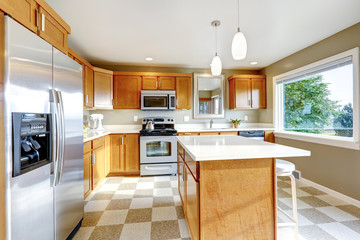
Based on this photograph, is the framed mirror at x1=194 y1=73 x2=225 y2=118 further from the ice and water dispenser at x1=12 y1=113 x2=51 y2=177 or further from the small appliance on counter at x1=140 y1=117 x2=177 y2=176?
the ice and water dispenser at x1=12 y1=113 x2=51 y2=177

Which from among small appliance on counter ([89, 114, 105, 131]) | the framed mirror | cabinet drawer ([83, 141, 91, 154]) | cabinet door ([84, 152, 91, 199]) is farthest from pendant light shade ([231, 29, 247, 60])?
small appliance on counter ([89, 114, 105, 131])

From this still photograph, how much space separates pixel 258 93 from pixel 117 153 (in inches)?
134

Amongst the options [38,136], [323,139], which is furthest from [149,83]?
[323,139]

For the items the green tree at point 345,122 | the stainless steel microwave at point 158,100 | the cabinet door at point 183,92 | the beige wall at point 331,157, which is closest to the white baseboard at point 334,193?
the beige wall at point 331,157

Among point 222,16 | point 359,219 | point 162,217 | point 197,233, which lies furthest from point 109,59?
point 359,219

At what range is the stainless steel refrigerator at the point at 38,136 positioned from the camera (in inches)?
36.3

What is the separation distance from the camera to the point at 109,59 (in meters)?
3.40

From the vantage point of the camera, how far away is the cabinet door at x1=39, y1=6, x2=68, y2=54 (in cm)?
126

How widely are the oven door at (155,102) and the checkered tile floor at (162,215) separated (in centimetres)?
161

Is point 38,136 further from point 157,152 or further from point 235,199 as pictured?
point 157,152

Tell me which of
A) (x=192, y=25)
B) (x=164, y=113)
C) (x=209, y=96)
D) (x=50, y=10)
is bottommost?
(x=164, y=113)

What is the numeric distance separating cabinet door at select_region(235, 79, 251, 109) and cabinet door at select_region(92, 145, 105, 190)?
2.98 m

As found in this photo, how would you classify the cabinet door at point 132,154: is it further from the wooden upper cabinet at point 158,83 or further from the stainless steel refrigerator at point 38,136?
the stainless steel refrigerator at point 38,136

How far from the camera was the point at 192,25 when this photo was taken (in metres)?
2.14
